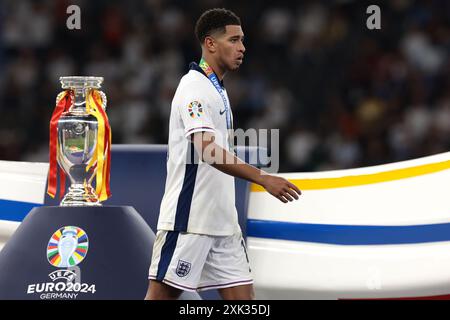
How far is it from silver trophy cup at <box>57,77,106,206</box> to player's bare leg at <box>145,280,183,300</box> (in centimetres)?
50

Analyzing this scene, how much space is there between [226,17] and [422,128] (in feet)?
12.5

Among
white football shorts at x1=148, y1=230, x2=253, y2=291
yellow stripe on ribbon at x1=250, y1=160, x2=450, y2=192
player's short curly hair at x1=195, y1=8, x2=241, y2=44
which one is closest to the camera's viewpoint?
white football shorts at x1=148, y1=230, x2=253, y2=291

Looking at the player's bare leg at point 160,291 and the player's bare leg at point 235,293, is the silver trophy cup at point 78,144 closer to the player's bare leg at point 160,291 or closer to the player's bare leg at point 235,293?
the player's bare leg at point 160,291

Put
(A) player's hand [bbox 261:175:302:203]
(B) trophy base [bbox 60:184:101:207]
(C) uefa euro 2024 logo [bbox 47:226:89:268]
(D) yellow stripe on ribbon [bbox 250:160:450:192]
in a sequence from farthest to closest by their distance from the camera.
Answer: (D) yellow stripe on ribbon [bbox 250:160:450:192] → (B) trophy base [bbox 60:184:101:207] → (C) uefa euro 2024 logo [bbox 47:226:89:268] → (A) player's hand [bbox 261:175:302:203]

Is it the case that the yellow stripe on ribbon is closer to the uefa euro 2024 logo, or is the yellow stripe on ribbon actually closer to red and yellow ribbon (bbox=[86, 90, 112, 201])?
red and yellow ribbon (bbox=[86, 90, 112, 201])

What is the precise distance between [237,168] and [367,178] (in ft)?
Result: 4.18

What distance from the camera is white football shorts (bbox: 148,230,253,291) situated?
355 cm

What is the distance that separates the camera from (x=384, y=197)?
14.4 feet

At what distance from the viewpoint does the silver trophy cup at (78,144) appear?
3941 millimetres

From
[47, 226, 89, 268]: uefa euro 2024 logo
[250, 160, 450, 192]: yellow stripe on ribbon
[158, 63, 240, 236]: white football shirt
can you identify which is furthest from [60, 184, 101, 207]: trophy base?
[250, 160, 450, 192]: yellow stripe on ribbon

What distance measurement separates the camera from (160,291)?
358 centimetres
